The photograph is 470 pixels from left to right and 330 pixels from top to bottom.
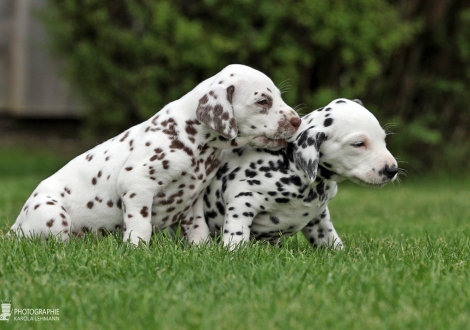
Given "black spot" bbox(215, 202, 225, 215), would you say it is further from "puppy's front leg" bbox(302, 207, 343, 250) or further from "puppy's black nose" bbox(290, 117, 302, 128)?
"puppy's black nose" bbox(290, 117, 302, 128)

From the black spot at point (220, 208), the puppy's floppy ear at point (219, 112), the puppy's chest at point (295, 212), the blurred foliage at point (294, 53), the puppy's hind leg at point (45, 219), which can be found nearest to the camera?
the puppy's floppy ear at point (219, 112)

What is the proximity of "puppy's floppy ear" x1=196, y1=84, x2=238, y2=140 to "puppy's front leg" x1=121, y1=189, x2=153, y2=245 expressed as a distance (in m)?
0.65

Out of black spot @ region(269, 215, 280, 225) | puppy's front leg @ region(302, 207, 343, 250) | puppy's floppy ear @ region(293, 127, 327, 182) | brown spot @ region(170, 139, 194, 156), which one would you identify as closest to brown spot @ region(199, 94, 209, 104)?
brown spot @ region(170, 139, 194, 156)

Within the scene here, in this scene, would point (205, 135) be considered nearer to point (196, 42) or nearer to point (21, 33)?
point (196, 42)

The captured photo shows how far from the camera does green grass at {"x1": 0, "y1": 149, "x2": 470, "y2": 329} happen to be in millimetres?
3402

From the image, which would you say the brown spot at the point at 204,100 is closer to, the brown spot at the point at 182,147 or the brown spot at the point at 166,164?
the brown spot at the point at 182,147

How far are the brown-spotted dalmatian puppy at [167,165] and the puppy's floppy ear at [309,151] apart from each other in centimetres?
18

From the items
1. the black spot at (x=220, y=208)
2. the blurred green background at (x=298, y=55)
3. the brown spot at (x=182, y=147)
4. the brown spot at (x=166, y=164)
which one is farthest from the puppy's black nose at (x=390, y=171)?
the blurred green background at (x=298, y=55)

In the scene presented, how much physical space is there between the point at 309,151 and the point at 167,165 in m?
0.98

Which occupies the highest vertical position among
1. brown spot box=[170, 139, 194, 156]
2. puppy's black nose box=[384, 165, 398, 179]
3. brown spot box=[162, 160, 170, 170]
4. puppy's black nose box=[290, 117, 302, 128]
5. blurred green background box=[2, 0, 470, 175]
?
puppy's black nose box=[290, 117, 302, 128]

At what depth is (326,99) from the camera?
36.5ft

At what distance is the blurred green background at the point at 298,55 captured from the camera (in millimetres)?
11125

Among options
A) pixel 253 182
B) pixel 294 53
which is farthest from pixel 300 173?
pixel 294 53

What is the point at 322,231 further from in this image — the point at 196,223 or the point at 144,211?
the point at 144,211
